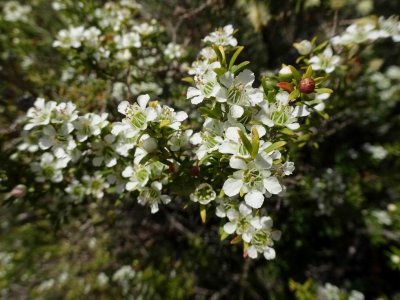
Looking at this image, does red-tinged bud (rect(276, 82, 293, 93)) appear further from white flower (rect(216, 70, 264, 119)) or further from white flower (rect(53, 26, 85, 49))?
white flower (rect(53, 26, 85, 49))

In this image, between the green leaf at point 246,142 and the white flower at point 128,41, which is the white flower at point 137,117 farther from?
the white flower at point 128,41

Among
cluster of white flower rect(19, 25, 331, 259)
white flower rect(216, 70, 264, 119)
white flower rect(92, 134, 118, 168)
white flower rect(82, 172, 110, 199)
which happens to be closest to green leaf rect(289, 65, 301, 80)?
cluster of white flower rect(19, 25, 331, 259)

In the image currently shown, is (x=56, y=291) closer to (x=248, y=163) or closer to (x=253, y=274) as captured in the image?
(x=253, y=274)

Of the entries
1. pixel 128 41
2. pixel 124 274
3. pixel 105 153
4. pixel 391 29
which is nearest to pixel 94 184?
pixel 105 153

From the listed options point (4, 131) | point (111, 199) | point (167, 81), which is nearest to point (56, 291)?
point (111, 199)

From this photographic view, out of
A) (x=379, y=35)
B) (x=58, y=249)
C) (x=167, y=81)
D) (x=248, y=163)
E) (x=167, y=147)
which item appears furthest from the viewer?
(x=58, y=249)

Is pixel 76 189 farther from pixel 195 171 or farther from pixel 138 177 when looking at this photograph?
pixel 195 171

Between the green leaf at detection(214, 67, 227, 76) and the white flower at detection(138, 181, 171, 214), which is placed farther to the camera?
the white flower at detection(138, 181, 171, 214)
